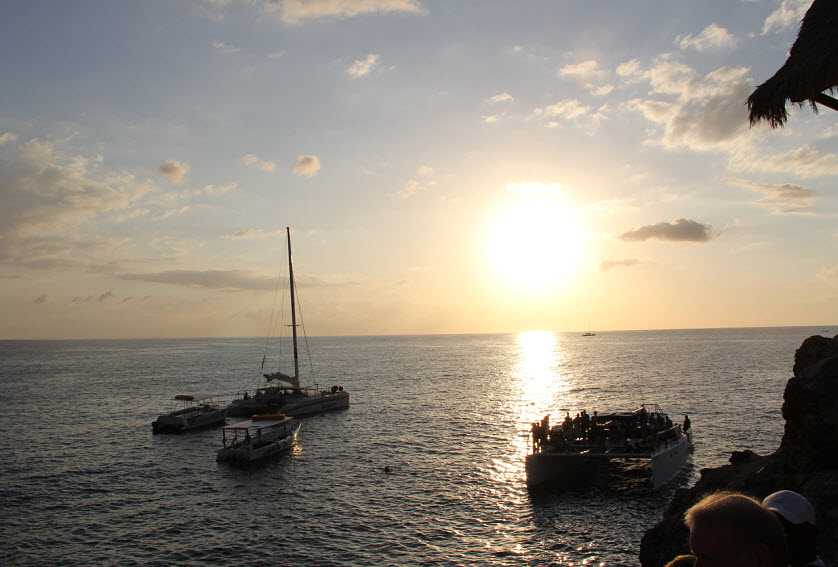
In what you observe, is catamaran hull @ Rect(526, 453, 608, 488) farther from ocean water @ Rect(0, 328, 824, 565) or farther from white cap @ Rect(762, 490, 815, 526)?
white cap @ Rect(762, 490, 815, 526)

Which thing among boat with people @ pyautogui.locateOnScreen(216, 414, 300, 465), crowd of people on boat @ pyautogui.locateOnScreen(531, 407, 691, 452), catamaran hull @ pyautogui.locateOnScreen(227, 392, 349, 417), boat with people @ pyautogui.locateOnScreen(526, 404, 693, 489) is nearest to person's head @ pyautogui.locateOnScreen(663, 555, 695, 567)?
boat with people @ pyautogui.locateOnScreen(526, 404, 693, 489)

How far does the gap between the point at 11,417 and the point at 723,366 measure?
13691cm

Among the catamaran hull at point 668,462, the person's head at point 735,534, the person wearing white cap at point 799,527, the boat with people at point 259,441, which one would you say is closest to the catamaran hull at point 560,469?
the catamaran hull at point 668,462

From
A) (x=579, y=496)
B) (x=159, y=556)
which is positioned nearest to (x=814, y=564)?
(x=159, y=556)

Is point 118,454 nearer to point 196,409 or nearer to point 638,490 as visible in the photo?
point 196,409

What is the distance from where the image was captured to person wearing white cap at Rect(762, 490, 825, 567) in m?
3.74

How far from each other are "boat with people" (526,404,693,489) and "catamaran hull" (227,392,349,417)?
38.7 metres

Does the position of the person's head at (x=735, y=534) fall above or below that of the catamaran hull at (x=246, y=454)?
above

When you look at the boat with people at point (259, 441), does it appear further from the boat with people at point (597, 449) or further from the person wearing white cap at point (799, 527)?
the person wearing white cap at point (799, 527)

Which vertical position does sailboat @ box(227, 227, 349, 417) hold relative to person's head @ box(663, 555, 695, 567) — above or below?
below

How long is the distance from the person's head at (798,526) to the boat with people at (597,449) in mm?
36212

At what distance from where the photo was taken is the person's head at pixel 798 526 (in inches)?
147

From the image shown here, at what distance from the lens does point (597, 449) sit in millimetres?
39094

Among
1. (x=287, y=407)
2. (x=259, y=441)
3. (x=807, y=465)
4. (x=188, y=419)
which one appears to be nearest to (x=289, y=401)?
(x=287, y=407)
